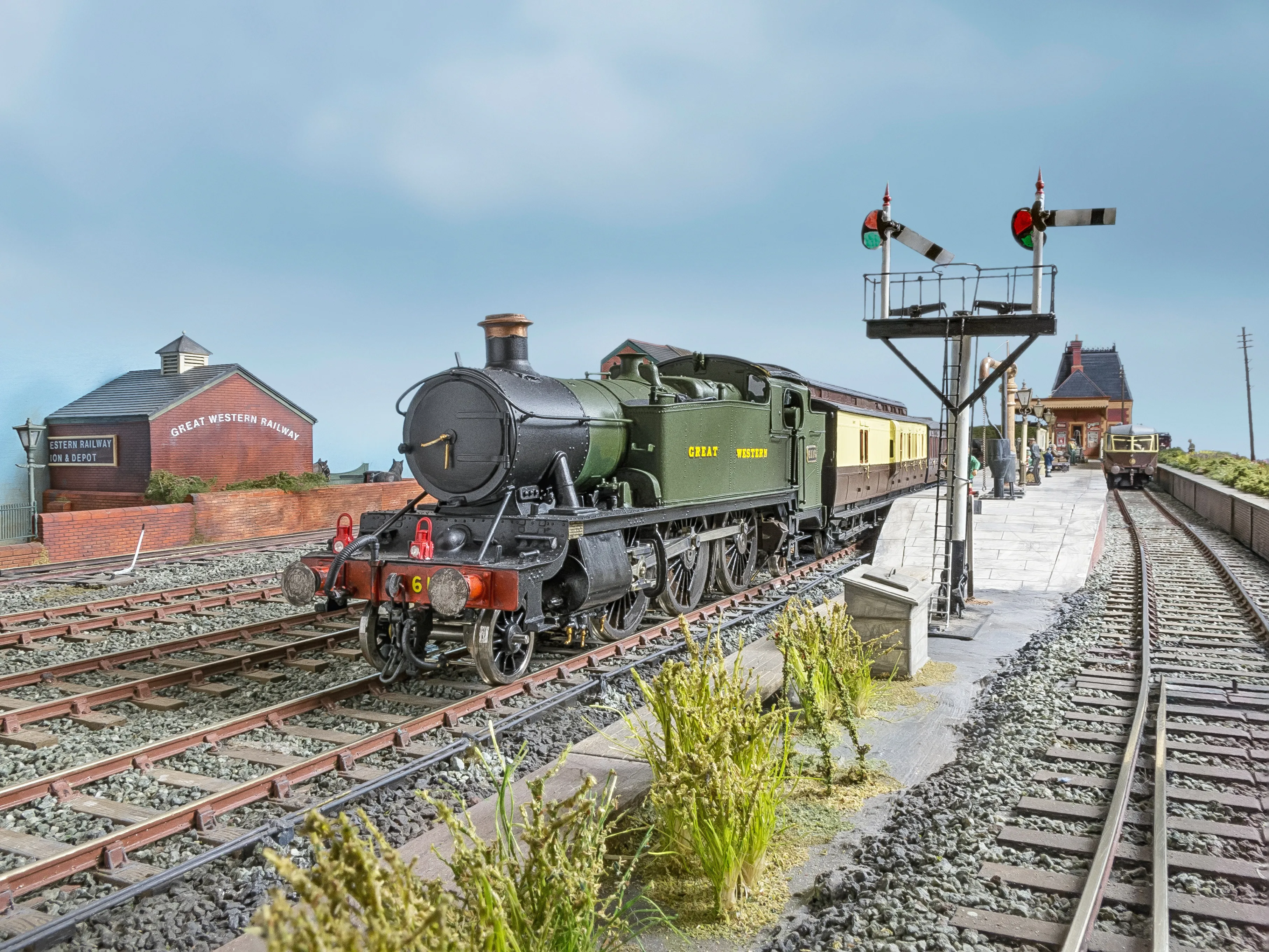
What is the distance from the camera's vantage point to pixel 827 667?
5793 millimetres

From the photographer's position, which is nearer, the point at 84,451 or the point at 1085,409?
the point at 84,451

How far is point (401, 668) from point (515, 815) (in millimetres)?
2944

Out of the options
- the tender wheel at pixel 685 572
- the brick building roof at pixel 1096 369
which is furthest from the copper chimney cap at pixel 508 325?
the brick building roof at pixel 1096 369

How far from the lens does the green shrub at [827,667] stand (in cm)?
547

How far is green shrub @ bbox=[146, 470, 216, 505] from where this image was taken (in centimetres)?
1773

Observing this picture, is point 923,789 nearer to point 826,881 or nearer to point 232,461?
point 826,881

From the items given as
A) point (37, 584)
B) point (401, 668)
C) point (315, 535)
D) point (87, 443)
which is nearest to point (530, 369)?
point (401, 668)

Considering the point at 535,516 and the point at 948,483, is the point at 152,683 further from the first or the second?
the point at 948,483

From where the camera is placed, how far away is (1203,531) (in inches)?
707

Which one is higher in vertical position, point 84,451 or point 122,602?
point 84,451

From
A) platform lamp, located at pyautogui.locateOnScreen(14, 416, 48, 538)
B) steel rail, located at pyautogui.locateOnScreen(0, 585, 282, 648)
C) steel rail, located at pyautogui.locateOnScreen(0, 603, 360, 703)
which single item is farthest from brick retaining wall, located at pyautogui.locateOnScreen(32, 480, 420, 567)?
steel rail, located at pyautogui.locateOnScreen(0, 603, 360, 703)

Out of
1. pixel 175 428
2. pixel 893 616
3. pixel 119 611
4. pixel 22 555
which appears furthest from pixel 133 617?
pixel 175 428

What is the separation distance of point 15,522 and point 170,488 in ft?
20.5

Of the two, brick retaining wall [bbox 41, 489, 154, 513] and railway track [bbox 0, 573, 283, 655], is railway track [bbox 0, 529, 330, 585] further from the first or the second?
brick retaining wall [bbox 41, 489, 154, 513]
